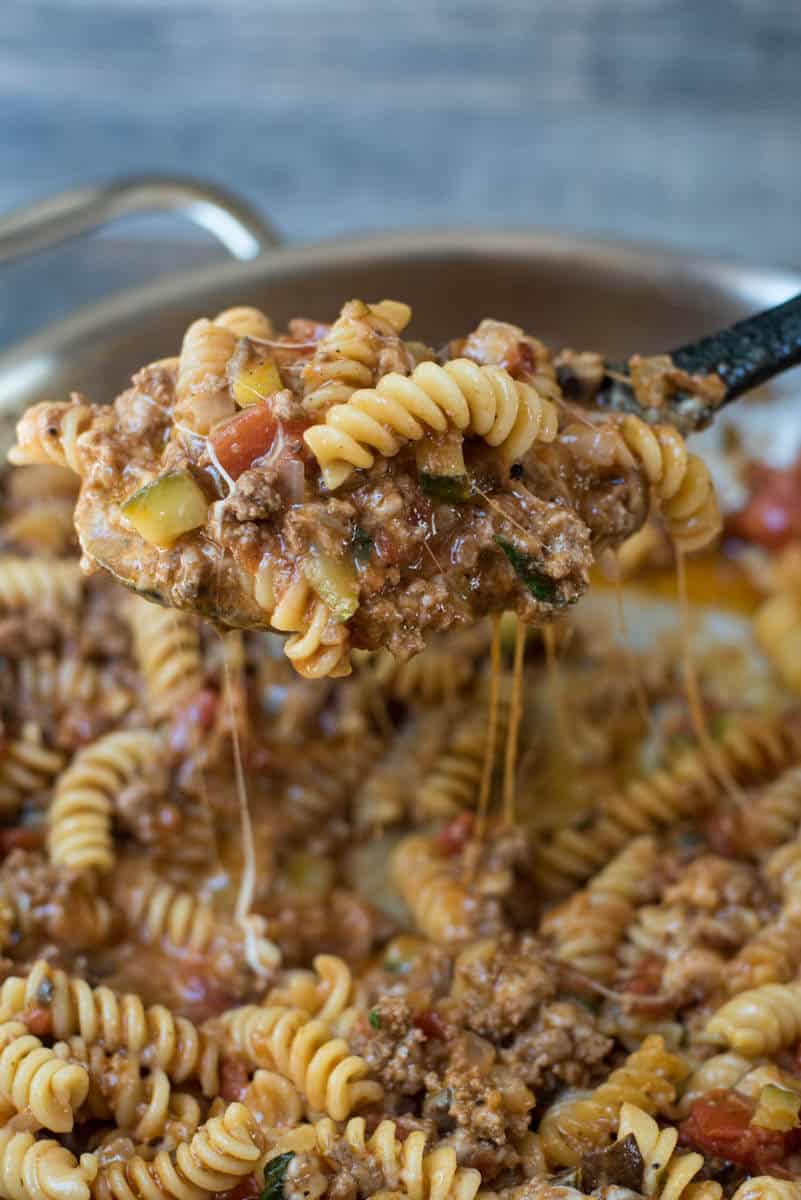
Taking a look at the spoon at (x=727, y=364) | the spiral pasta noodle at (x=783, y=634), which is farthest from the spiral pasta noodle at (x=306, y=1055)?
the spiral pasta noodle at (x=783, y=634)

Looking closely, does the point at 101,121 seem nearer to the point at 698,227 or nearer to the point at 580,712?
the point at 698,227

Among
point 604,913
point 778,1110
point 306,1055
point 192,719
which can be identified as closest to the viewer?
point 778,1110

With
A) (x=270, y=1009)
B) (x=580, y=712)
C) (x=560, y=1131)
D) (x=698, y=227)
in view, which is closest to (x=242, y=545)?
(x=270, y=1009)

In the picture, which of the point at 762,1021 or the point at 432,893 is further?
the point at 432,893

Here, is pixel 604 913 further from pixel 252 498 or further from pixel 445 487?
pixel 252 498

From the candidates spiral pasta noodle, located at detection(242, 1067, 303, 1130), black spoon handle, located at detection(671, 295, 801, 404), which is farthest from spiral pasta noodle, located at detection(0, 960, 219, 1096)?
black spoon handle, located at detection(671, 295, 801, 404)

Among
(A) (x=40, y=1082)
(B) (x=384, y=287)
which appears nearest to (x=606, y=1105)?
(A) (x=40, y=1082)
